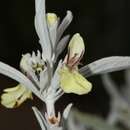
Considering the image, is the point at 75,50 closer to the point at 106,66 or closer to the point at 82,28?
the point at 106,66

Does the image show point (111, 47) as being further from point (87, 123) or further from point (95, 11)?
point (87, 123)

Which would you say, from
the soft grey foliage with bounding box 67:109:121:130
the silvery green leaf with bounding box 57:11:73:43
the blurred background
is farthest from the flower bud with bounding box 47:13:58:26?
the blurred background

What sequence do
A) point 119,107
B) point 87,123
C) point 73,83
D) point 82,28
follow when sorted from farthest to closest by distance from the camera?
point 82,28 → point 119,107 → point 87,123 → point 73,83

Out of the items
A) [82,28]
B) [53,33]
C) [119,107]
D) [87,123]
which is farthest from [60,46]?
[82,28]

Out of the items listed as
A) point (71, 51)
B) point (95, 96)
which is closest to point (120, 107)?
point (71, 51)

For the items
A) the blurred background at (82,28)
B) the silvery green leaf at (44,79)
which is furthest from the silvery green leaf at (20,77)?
the blurred background at (82,28)

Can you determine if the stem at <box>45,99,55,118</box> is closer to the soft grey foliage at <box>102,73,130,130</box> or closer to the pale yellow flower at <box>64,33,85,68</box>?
the pale yellow flower at <box>64,33,85,68</box>

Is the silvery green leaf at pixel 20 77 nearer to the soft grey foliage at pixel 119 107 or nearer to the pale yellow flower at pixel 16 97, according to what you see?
the pale yellow flower at pixel 16 97
